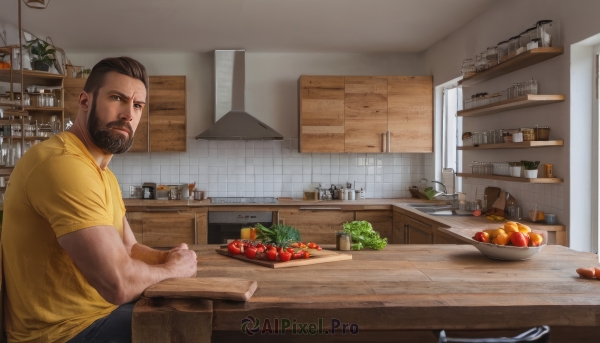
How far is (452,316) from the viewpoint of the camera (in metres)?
1.67

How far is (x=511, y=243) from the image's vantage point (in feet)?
7.79

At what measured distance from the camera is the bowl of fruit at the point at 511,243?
2.33 meters

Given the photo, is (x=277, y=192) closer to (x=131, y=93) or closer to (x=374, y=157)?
(x=374, y=157)

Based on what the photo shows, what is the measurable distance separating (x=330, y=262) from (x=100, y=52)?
4824 mm

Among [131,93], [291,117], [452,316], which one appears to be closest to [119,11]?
[291,117]

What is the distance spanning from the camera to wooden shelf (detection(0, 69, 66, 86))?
494 cm

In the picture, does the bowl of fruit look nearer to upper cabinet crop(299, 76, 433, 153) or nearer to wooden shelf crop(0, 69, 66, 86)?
upper cabinet crop(299, 76, 433, 153)

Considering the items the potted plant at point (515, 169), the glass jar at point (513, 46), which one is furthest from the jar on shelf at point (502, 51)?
the potted plant at point (515, 169)

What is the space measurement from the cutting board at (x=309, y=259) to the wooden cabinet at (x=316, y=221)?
10.1ft

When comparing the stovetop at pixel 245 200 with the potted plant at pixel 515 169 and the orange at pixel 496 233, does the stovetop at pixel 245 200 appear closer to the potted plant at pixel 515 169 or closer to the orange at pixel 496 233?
the potted plant at pixel 515 169

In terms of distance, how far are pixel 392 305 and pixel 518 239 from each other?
943 mm

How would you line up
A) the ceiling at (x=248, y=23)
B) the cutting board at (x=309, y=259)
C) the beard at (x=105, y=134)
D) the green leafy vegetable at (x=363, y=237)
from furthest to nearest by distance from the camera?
the ceiling at (x=248, y=23), the green leafy vegetable at (x=363, y=237), the cutting board at (x=309, y=259), the beard at (x=105, y=134)

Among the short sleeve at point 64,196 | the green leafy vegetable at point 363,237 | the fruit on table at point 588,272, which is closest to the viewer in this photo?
the short sleeve at point 64,196

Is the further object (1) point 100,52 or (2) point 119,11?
(1) point 100,52
